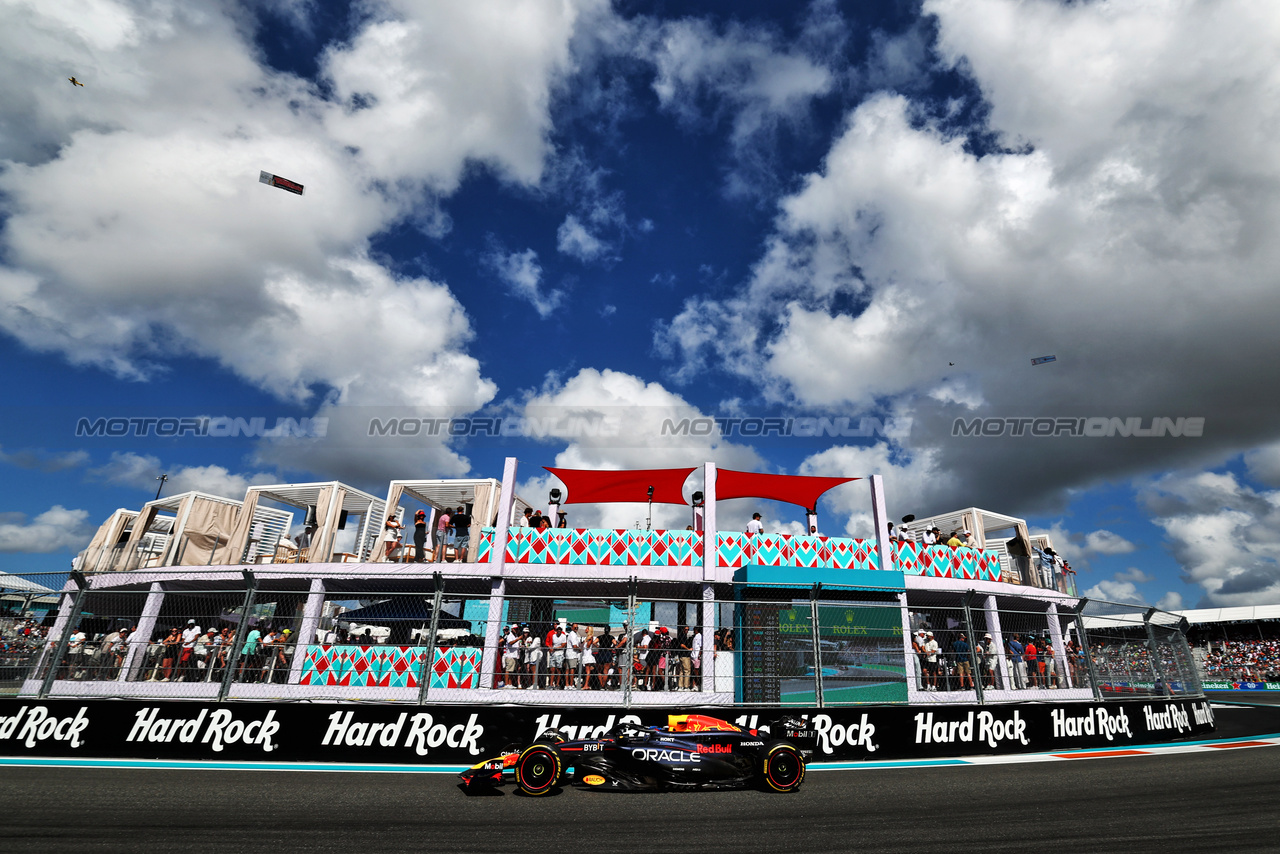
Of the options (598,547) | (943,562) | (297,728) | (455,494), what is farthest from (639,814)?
(455,494)

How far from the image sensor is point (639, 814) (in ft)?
17.2

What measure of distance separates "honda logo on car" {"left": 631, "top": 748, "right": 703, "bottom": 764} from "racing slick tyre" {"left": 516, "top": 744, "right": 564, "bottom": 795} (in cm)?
79

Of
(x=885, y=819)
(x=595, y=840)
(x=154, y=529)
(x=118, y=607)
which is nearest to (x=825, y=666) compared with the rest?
(x=885, y=819)

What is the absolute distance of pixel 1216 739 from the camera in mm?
10250

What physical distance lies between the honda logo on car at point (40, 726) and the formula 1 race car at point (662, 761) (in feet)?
18.1

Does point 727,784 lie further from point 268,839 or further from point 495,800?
point 268,839

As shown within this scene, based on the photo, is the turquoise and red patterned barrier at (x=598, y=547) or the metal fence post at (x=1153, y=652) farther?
the turquoise and red patterned barrier at (x=598, y=547)

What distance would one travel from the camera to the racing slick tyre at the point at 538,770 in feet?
19.6

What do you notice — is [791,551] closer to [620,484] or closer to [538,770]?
[620,484]

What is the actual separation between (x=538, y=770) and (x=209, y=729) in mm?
4447

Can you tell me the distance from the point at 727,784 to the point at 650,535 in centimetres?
1047

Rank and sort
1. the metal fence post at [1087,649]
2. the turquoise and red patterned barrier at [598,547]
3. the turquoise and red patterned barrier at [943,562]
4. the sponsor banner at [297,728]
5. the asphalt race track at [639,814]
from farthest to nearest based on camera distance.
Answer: the turquoise and red patterned barrier at [943,562], the turquoise and red patterned barrier at [598,547], the metal fence post at [1087,649], the sponsor banner at [297,728], the asphalt race track at [639,814]

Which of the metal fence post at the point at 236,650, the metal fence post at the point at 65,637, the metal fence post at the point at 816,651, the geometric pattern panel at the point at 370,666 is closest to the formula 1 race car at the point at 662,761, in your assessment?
the metal fence post at the point at 816,651

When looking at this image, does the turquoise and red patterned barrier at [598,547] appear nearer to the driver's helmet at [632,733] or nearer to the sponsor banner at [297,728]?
the sponsor banner at [297,728]
